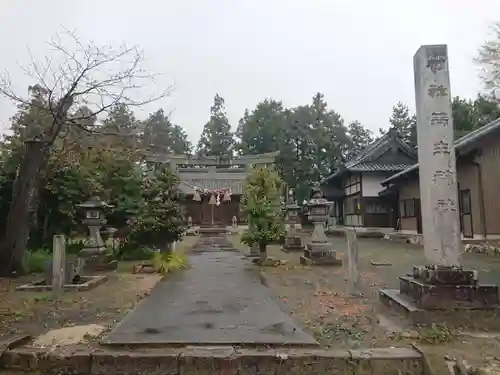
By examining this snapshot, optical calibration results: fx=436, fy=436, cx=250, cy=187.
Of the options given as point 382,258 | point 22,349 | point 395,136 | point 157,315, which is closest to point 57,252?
point 157,315

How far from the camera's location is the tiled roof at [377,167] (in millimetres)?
30688

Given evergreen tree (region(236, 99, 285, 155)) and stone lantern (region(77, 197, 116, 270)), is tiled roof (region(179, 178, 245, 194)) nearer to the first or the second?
evergreen tree (region(236, 99, 285, 155))

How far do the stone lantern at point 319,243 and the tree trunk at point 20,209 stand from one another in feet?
26.9

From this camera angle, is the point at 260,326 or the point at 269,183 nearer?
the point at 260,326

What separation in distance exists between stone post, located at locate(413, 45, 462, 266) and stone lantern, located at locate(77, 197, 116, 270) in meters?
9.60

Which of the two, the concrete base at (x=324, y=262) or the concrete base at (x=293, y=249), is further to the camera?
the concrete base at (x=293, y=249)

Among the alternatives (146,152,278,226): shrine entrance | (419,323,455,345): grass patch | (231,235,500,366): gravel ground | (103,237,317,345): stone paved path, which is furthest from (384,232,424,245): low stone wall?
(419,323,455,345): grass patch

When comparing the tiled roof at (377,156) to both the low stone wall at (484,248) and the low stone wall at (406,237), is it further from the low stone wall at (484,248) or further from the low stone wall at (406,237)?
the low stone wall at (484,248)

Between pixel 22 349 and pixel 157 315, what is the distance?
214cm

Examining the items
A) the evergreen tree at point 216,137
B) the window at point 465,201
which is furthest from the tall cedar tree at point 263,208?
the evergreen tree at point 216,137

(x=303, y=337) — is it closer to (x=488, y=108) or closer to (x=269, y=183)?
(x=269, y=183)

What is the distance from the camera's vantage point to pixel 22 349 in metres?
4.97

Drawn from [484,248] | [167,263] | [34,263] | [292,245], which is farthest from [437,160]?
[292,245]

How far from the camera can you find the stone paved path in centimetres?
530
